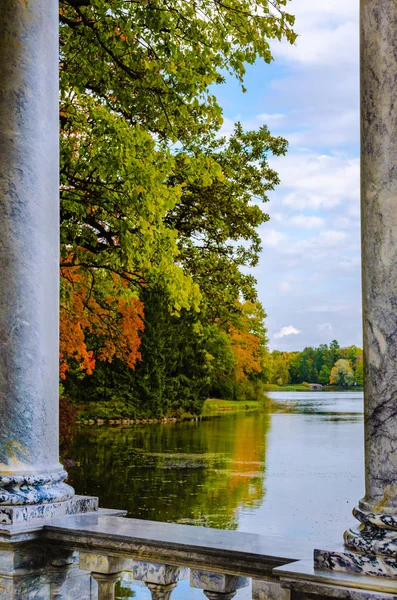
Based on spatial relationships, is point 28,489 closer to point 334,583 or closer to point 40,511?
point 40,511

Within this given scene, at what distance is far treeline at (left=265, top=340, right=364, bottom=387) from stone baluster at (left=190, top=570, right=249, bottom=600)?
505ft

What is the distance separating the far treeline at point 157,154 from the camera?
50.6 feet

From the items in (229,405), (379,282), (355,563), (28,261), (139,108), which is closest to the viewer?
(355,563)

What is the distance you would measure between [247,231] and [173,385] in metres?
44.4

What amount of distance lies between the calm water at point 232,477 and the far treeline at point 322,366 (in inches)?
4395

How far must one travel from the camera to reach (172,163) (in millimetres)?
17844

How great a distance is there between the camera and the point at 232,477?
1214 inches

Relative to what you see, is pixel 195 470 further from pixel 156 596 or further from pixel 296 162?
pixel 296 162

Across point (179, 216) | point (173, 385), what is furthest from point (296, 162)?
point (179, 216)

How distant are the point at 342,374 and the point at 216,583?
175748 millimetres

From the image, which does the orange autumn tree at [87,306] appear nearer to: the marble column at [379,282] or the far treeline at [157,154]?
the far treeline at [157,154]

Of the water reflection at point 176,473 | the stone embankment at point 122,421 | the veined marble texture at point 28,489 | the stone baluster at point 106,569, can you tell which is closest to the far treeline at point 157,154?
the water reflection at point 176,473

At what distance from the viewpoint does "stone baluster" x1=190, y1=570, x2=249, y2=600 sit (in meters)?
5.16

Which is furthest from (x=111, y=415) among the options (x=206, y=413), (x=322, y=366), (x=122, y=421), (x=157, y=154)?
(x=322, y=366)
